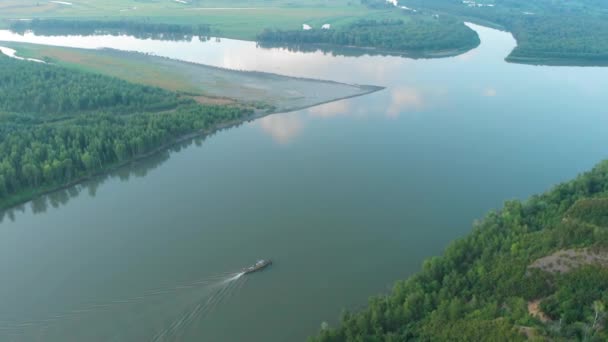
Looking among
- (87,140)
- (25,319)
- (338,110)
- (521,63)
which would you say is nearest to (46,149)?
(87,140)

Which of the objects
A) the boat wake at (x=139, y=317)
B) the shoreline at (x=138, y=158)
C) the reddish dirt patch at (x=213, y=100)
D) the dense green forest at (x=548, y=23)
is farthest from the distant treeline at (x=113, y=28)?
the boat wake at (x=139, y=317)

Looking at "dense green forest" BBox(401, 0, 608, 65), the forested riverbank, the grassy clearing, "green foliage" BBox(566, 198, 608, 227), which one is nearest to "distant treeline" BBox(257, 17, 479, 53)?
the forested riverbank

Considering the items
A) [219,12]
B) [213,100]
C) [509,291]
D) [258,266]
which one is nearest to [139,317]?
[258,266]

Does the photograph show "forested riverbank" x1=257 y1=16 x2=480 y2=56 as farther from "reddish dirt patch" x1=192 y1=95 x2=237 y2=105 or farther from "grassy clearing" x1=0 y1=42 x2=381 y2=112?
"reddish dirt patch" x1=192 y1=95 x2=237 y2=105

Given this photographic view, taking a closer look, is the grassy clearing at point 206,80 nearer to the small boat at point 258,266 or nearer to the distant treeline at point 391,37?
the distant treeline at point 391,37

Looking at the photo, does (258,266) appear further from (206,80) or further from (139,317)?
(206,80)
